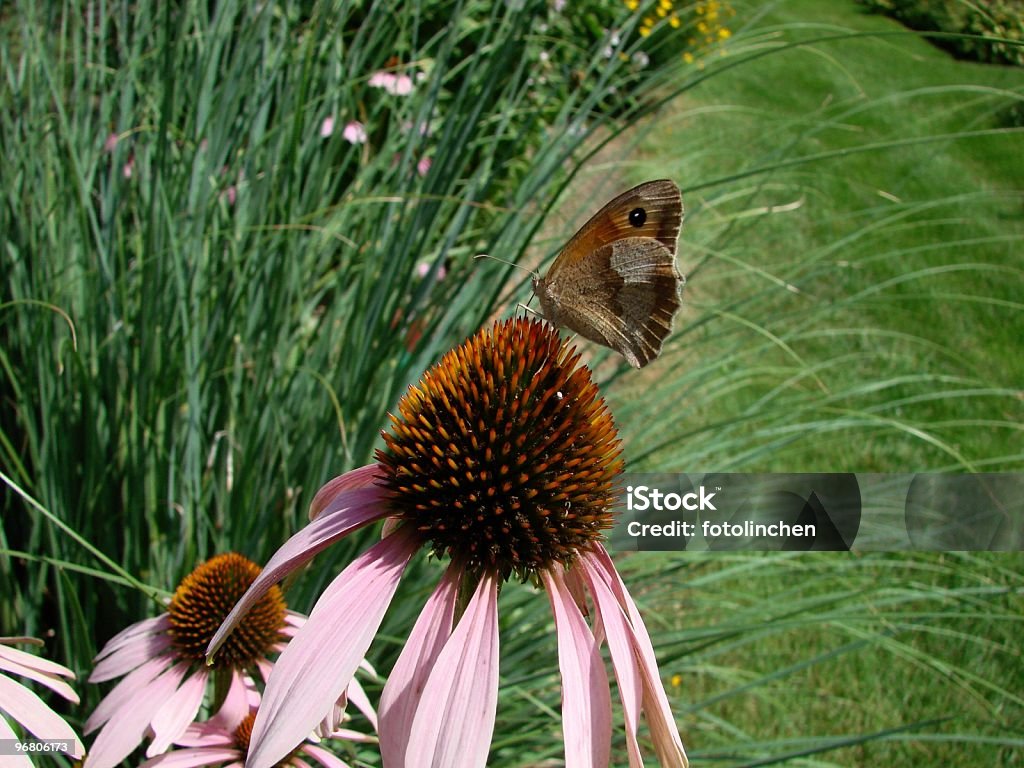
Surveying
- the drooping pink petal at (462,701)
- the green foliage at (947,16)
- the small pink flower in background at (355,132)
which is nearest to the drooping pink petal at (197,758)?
the drooping pink petal at (462,701)

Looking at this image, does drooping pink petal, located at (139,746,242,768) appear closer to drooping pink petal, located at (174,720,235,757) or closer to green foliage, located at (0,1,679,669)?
drooping pink petal, located at (174,720,235,757)

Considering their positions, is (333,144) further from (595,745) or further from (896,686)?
(896,686)

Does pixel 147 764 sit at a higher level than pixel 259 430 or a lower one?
lower

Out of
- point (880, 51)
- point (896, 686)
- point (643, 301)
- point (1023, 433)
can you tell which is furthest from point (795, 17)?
point (643, 301)

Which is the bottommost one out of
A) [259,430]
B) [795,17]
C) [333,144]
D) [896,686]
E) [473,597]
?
[896,686]

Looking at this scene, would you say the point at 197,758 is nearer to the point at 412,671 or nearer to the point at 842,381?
the point at 412,671

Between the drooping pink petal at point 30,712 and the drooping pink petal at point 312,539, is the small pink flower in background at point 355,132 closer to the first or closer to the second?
the drooping pink petal at point 312,539
